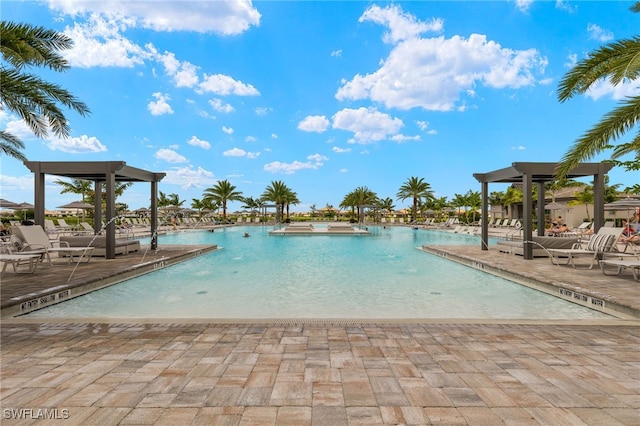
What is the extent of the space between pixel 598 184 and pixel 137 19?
17.8m

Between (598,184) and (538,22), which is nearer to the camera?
(598,184)

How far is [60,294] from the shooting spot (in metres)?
6.03

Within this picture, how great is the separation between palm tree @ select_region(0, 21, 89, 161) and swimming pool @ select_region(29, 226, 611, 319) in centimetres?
440

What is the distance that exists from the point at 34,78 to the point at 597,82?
1175 centimetres

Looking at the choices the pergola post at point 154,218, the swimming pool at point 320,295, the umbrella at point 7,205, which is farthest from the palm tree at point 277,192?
the swimming pool at point 320,295

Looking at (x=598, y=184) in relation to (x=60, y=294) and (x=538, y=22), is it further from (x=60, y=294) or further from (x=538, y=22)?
(x=60, y=294)

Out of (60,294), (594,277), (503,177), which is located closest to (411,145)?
(503,177)

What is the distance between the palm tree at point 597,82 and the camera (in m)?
6.00

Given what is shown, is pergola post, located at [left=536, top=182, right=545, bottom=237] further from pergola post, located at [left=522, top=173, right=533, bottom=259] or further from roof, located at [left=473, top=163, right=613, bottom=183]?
pergola post, located at [left=522, top=173, right=533, bottom=259]

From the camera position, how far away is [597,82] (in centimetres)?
663

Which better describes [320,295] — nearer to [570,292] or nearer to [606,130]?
[570,292]

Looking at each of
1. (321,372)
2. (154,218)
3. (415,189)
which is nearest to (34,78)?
(154,218)

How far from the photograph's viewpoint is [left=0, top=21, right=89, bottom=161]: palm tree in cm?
673

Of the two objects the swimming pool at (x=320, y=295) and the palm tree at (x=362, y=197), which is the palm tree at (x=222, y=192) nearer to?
the palm tree at (x=362, y=197)
